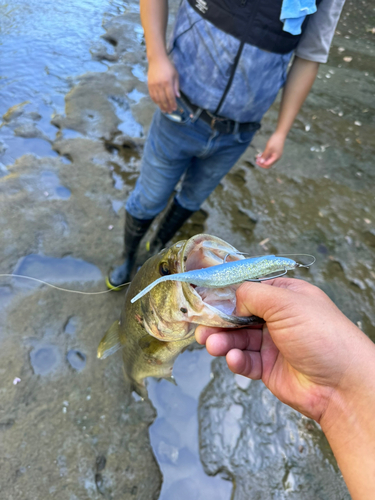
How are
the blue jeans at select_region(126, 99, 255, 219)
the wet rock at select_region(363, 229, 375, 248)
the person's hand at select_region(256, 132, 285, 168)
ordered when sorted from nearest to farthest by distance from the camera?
the blue jeans at select_region(126, 99, 255, 219) → the person's hand at select_region(256, 132, 285, 168) → the wet rock at select_region(363, 229, 375, 248)

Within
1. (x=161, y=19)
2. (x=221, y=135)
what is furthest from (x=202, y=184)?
(x=161, y=19)

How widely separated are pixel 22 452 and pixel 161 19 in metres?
2.64

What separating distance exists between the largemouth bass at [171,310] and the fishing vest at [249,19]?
3.37 ft

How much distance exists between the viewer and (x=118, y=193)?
3.33 meters

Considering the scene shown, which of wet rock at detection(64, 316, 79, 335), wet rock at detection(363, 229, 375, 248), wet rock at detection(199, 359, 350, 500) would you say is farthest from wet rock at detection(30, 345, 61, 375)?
wet rock at detection(363, 229, 375, 248)

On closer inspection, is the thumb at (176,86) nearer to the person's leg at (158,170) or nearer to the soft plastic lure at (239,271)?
the person's leg at (158,170)

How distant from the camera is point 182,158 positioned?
1.89 metres

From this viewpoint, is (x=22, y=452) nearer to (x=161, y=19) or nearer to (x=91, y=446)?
(x=91, y=446)

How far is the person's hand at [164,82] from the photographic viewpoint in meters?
1.57

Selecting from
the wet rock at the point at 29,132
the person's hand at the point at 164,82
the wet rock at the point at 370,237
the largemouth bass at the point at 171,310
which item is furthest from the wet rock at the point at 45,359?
the wet rock at the point at 370,237

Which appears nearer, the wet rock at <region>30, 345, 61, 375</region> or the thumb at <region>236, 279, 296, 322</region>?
the thumb at <region>236, 279, 296, 322</region>

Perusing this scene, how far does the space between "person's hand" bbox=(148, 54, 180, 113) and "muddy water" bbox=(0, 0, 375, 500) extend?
5.28ft

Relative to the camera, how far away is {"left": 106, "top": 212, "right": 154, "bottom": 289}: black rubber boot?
7.87 feet

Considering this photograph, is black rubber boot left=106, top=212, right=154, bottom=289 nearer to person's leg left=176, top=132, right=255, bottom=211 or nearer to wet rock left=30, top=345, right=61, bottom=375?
person's leg left=176, top=132, right=255, bottom=211
